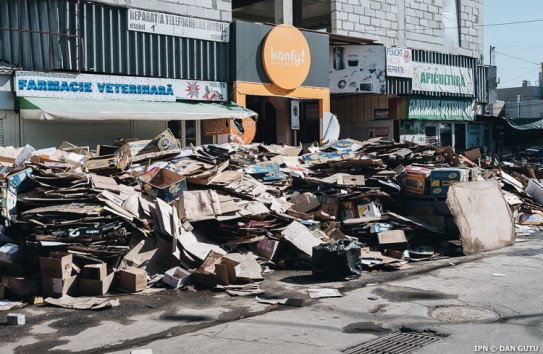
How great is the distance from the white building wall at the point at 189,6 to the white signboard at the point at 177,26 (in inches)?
8.3

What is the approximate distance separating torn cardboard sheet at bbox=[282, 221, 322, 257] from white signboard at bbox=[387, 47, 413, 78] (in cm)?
1300

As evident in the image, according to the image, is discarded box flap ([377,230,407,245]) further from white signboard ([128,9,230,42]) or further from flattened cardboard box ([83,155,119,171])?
white signboard ([128,9,230,42])

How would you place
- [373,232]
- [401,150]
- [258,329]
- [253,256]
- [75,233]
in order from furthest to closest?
[401,150]
[373,232]
[253,256]
[75,233]
[258,329]

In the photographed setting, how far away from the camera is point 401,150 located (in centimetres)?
1384

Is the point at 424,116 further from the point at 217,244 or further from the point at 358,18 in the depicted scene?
the point at 217,244

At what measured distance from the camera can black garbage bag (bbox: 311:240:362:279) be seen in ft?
30.1

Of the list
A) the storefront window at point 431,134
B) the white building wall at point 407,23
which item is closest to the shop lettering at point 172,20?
the white building wall at point 407,23

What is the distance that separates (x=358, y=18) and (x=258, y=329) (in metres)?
17.1

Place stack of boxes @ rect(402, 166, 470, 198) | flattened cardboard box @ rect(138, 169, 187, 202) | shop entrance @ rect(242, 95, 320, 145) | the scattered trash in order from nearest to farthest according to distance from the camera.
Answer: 1. the scattered trash
2. flattened cardboard box @ rect(138, 169, 187, 202)
3. stack of boxes @ rect(402, 166, 470, 198)
4. shop entrance @ rect(242, 95, 320, 145)

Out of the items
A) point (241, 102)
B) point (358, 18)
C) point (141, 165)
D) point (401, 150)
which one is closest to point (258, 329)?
point (141, 165)

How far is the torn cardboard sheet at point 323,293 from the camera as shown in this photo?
324 inches

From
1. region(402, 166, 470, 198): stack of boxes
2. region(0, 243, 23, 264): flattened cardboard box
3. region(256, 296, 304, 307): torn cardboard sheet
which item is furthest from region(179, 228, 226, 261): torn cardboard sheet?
region(402, 166, 470, 198): stack of boxes

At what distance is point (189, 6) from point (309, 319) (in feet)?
40.0

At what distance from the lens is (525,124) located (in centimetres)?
3027
